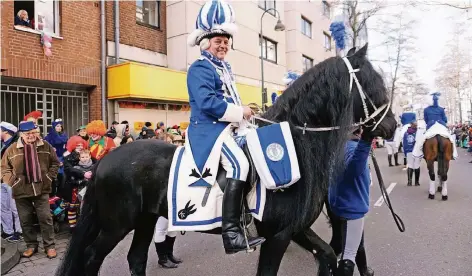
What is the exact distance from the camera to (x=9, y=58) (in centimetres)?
841

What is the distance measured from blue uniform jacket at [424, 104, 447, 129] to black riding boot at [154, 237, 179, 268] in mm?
6844

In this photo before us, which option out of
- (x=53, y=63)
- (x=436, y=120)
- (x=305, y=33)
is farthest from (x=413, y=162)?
(x=305, y=33)

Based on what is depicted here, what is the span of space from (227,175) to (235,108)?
20.5 inches

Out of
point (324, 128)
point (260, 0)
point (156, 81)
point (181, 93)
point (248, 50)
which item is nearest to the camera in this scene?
point (324, 128)

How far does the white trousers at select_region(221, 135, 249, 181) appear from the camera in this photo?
2.62 meters

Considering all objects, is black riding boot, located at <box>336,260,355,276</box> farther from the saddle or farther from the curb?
the curb

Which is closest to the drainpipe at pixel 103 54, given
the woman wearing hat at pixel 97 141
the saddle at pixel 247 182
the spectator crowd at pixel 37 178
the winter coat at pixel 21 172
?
the spectator crowd at pixel 37 178

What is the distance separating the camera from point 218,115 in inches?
105

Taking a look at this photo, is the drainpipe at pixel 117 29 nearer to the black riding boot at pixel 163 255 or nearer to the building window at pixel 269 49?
the black riding boot at pixel 163 255

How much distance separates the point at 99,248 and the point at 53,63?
7826 millimetres

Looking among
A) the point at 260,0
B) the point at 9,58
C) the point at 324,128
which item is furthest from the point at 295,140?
the point at 260,0

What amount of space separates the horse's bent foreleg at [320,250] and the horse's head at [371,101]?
100cm

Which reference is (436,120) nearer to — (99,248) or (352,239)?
(352,239)

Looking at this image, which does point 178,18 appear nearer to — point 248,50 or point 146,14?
point 146,14
